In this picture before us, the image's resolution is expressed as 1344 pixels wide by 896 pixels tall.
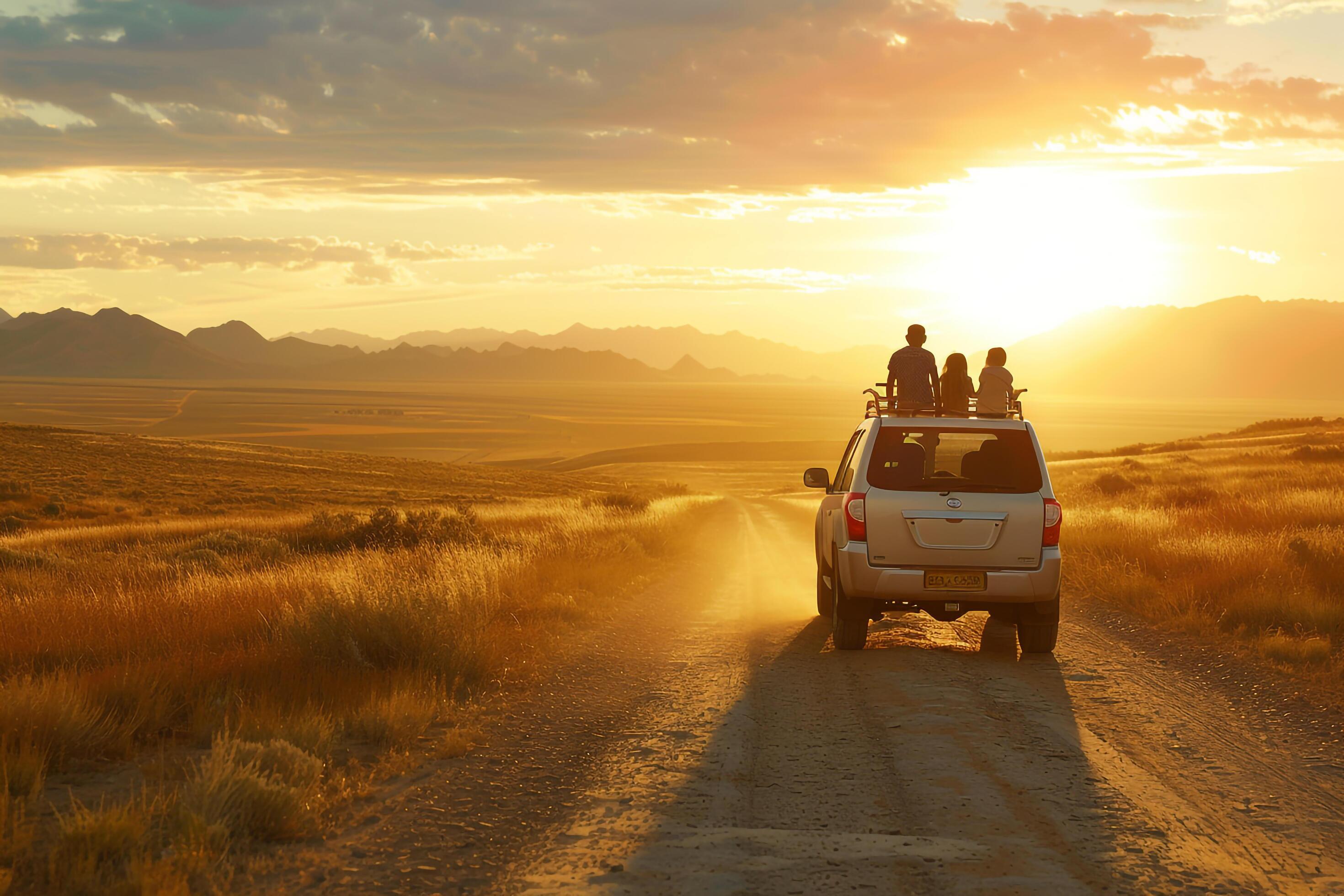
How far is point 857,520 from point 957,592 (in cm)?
103

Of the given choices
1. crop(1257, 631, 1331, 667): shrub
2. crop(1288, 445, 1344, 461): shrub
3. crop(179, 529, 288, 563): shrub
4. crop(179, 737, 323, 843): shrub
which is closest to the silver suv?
crop(1257, 631, 1331, 667): shrub

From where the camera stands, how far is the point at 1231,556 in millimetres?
12664

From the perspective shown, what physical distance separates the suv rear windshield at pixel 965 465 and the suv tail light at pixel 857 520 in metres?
0.18

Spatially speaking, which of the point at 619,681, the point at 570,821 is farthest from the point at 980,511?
the point at 570,821

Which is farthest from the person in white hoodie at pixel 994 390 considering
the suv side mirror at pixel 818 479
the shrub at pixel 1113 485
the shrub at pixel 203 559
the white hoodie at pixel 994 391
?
the shrub at pixel 1113 485

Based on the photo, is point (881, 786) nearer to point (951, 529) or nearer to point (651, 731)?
point (651, 731)

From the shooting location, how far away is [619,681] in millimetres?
8664

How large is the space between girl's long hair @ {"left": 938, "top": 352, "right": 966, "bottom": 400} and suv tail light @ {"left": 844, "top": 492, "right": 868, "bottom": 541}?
410cm

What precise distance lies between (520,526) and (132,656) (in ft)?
49.3

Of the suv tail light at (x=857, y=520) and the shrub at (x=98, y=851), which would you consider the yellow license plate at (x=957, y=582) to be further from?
the shrub at (x=98, y=851)

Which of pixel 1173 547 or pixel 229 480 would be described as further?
pixel 229 480

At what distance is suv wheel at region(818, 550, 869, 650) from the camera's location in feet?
30.6

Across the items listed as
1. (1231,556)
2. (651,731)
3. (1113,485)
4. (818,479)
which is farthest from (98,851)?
(1113,485)

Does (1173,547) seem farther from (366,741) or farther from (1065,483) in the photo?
(1065,483)
